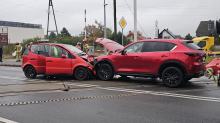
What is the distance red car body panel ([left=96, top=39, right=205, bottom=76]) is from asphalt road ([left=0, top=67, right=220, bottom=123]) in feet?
1.83

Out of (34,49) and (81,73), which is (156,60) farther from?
(34,49)

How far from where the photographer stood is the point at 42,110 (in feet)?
31.9

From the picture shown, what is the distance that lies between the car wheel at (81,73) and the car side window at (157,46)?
8.89 feet

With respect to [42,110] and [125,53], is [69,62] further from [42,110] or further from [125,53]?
[42,110]

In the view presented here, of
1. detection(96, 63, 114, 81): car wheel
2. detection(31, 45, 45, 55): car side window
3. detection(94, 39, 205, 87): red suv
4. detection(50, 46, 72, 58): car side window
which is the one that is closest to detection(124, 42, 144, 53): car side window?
detection(94, 39, 205, 87): red suv

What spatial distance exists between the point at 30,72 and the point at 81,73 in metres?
2.43

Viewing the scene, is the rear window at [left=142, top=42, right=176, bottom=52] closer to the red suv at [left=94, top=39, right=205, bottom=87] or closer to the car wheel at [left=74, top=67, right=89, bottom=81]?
the red suv at [left=94, top=39, right=205, bottom=87]

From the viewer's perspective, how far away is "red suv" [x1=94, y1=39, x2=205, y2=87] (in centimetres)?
1420

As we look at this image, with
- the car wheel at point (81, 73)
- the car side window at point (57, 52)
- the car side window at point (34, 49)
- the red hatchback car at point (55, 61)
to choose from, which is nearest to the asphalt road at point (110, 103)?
the car wheel at point (81, 73)

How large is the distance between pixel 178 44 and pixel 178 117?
6198 millimetres

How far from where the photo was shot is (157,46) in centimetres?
1511

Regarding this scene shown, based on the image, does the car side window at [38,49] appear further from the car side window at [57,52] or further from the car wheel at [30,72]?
the car wheel at [30,72]

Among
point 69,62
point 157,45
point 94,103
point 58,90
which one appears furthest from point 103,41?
point 94,103

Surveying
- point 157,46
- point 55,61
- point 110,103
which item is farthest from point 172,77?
point 55,61
